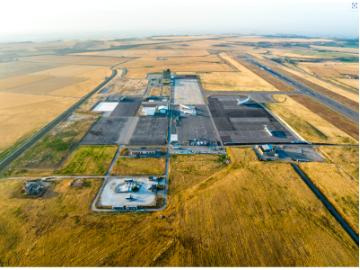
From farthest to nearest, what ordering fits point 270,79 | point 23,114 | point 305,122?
point 270,79 < point 23,114 < point 305,122

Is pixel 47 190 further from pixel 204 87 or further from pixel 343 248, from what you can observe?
pixel 204 87

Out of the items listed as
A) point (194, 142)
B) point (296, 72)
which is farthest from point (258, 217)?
point (296, 72)

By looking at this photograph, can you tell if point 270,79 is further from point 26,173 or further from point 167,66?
point 26,173

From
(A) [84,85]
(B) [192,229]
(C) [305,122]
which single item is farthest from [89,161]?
(C) [305,122]

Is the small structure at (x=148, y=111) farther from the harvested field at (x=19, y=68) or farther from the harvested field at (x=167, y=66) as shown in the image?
the harvested field at (x=19, y=68)

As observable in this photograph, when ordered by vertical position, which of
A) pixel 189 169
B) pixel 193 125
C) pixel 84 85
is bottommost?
pixel 189 169

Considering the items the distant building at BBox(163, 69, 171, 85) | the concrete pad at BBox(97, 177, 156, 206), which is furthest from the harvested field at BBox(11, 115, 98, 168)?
the distant building at BBox(163, 69, 171, 85)
